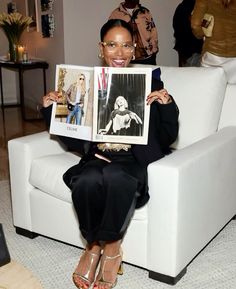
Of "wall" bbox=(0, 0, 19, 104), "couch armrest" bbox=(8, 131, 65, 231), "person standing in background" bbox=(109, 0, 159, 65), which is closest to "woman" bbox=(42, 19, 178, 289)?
"couch armrest" bbox=(8, 131, 65, 231)

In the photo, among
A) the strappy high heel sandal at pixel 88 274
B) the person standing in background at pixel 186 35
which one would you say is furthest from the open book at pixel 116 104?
the person standing in background at pixel 186 35

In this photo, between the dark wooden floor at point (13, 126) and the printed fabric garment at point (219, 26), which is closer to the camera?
the printed fabric garment at point (219, 26)

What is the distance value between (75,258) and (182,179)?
695mm

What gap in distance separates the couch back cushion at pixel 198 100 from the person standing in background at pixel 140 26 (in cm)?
149

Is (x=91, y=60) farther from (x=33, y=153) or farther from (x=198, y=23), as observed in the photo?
(x=33, y=153)

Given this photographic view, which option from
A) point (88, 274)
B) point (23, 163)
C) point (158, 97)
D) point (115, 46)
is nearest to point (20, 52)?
point (23, 163)

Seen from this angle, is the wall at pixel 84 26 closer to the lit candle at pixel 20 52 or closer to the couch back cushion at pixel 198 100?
the lit candle at pixel 20 52

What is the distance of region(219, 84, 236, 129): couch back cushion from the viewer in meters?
2.26

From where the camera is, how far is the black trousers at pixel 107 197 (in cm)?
165

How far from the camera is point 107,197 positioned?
165cm

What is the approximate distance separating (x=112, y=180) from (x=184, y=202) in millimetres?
304

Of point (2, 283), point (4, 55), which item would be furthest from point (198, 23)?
point (4, 55)

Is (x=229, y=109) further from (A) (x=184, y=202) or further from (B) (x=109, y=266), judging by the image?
(B) (x=109, y=266)

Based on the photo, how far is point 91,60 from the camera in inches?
180
